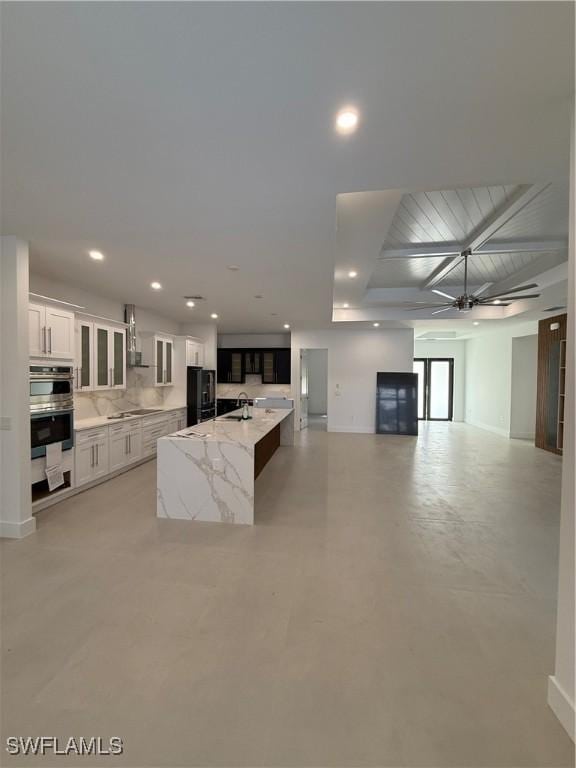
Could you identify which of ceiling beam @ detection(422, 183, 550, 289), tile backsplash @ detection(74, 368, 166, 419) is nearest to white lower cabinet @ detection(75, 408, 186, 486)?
tile backsplash @ detection(74, 368, 166, 419)

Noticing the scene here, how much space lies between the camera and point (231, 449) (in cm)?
348

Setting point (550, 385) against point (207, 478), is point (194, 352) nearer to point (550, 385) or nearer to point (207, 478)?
point (207, 478)

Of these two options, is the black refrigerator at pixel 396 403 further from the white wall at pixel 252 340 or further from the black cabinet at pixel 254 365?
the white wall at pixel 252 340

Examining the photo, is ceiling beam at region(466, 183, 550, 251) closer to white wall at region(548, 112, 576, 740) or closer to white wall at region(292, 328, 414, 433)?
white wall at region(548, 112, 576, 740)

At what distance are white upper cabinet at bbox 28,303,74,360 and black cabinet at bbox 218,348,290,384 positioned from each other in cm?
556

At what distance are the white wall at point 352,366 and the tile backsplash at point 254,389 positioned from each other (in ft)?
1.47

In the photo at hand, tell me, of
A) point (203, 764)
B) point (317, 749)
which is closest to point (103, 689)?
point (203, 764)

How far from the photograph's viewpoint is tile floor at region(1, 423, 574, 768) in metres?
1.41

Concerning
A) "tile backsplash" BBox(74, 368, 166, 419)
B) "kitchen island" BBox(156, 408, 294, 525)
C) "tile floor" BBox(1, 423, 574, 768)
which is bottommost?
"tile floor" BBox(1, 423, 574, 768)

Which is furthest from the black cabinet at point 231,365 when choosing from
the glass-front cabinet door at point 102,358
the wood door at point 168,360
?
the glass-front cabinet door at point 102,358

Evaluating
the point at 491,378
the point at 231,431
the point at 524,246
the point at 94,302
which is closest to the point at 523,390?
the point at 491,378

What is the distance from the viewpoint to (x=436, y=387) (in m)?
11.7

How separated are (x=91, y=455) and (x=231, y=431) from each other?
1.97 m

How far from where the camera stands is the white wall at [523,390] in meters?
8.48
